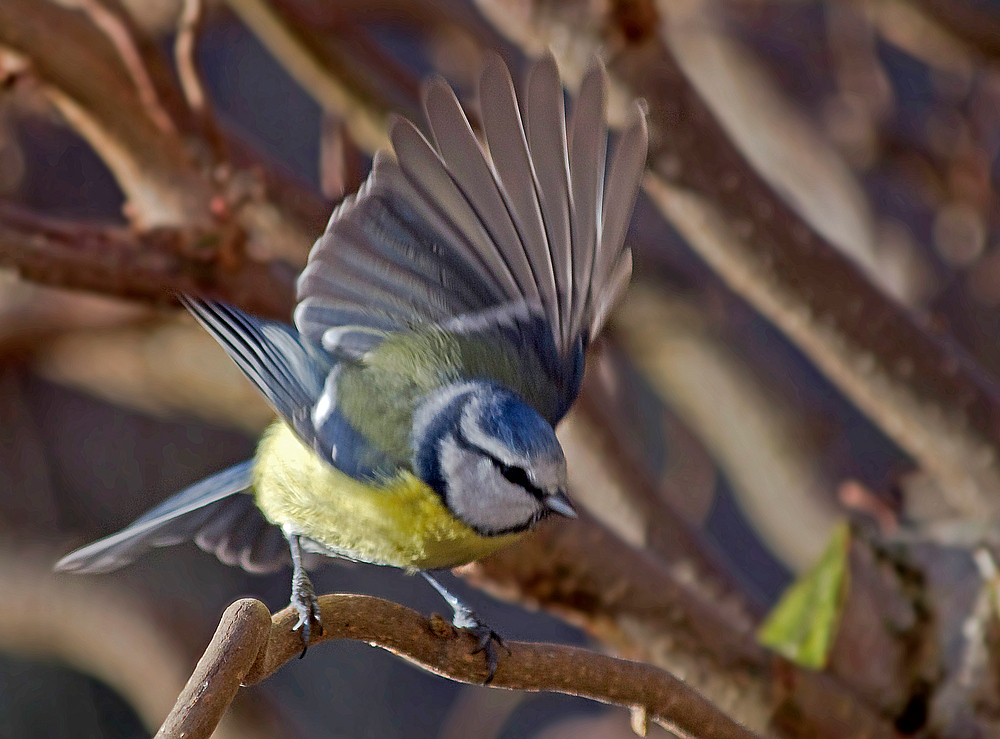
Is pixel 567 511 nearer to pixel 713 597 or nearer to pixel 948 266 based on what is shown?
pixel 713 597

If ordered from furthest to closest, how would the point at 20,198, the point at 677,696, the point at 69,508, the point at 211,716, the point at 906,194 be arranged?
the point at 906,194 < the point at 69,508 < the point at 20,198 < the point at 677,696 < the point at 211,716

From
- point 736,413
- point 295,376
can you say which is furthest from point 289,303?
point 736,413

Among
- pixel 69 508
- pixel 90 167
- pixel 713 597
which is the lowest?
pixel 69 508

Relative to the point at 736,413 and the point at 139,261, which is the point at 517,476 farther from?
the point at 736,413

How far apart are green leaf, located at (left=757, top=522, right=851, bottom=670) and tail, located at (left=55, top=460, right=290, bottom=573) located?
1.79ft

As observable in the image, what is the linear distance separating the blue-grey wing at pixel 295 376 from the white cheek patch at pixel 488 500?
6 centimetres

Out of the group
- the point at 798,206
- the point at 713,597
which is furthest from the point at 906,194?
the point at 713,597

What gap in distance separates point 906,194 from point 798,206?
2.53 ft

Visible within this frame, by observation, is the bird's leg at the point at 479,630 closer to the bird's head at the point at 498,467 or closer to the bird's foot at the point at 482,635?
the bird's foot at the point at 482,635

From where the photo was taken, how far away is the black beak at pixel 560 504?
2.85ft

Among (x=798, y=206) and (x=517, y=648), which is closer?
(x=517, y=648)

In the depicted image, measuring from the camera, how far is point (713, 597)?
1.39 m

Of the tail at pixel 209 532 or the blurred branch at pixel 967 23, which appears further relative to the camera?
the blurred branch at pixel 967 23

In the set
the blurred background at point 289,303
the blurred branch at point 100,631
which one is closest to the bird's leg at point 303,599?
the blurred background at point 289,303
